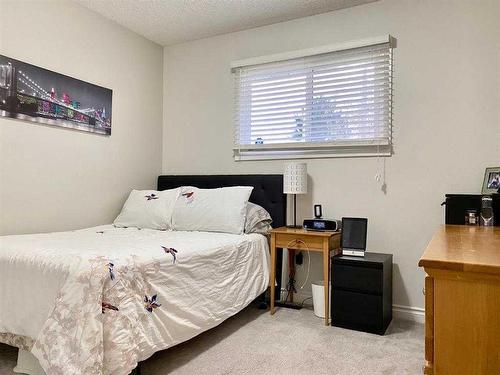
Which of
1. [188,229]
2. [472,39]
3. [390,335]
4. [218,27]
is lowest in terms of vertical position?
[390,335]

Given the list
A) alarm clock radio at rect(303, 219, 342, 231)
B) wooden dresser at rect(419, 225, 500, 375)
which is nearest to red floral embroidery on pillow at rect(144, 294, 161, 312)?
wooden dresser at rect(419, 225, 500, 375)

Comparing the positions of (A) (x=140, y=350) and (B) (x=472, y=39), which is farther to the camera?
(B) (x=472, y=39)

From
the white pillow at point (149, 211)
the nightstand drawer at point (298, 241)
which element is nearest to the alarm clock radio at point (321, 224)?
the nightstand drawer at point (298, 241)

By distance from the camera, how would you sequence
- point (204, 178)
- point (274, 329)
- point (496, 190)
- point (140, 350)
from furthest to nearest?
point (204, 178) < point (274, 329) < point (496, 190) < point (140, 350)

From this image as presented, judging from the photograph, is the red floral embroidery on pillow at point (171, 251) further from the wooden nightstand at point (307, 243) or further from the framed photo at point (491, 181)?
the framed photo at point (491, 181)

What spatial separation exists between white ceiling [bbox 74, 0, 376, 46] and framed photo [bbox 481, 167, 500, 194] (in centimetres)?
166

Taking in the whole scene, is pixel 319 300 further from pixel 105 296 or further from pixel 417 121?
pixel 105 296

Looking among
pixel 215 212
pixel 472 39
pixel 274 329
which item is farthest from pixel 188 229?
pixel 472 39

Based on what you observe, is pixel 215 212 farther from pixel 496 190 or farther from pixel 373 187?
pixel 496 190

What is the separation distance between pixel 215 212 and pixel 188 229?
0.88 ft

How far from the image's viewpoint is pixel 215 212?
2.91m

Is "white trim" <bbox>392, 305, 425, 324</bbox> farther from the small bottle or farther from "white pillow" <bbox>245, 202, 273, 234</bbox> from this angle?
"white pillow" <bbox>245, 202, 273, 234</bbox>

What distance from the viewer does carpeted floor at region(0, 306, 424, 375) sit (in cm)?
193

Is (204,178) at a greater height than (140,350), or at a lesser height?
greater
